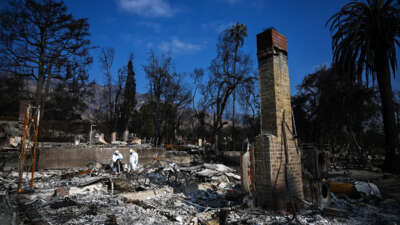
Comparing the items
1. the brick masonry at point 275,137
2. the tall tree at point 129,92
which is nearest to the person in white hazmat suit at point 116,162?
the brick masonry at point 275,137

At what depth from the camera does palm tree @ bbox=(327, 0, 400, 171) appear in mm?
16578

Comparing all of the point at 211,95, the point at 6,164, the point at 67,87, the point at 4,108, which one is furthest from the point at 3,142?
the point at 211,95

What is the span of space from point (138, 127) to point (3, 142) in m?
25.2

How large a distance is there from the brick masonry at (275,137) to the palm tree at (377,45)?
14761mm

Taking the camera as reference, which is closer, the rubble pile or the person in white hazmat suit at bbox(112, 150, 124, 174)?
the rubble pile

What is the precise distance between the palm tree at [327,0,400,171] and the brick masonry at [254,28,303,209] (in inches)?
581

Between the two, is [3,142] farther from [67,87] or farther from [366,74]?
[366,74]

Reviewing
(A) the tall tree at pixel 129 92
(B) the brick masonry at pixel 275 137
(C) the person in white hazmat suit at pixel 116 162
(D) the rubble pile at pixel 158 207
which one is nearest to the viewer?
(D) the rubble pile at pixel 158 207

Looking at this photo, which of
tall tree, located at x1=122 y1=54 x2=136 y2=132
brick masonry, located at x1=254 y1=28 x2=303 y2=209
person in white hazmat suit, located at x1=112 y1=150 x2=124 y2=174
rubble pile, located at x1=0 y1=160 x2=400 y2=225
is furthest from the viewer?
tall tree, located at x1=122 y1=54 x2=136 y2=132

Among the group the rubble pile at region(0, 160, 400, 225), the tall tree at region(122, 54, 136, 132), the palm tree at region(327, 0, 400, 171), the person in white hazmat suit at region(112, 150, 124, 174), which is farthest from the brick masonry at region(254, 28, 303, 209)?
the tall tree at region(122, 54, 136, 132)

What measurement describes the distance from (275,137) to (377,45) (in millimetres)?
17470

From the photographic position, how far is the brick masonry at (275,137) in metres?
5.82

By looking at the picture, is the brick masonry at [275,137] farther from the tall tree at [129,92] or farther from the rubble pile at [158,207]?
the tall tree at [129,92]

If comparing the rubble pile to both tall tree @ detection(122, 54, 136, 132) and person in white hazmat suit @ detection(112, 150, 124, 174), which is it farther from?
tall tree @ detection(122, 54, 136, 132)
